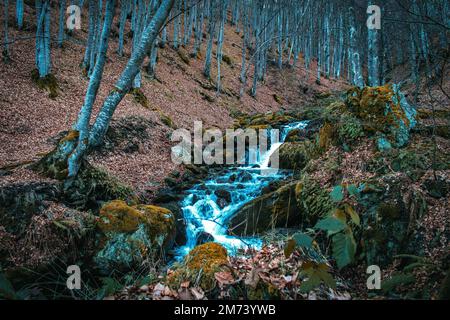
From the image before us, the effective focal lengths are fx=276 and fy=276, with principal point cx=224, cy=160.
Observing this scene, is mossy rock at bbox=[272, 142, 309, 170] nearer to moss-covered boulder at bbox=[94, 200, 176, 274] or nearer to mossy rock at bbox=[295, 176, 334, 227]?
mossy rock at bbox=[295, 176, 334, 227]

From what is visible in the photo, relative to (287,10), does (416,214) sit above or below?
below

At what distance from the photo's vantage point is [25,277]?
4.57 meters

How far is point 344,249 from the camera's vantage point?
225 centimetres

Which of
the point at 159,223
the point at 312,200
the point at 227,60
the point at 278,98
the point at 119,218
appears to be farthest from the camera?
the point at 227,60

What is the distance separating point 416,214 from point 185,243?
5020 millimetres

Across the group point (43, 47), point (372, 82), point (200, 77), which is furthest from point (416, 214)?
point (200, 77)

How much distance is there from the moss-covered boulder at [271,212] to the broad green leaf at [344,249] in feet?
11.5

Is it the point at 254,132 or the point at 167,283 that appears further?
the point at 254,132

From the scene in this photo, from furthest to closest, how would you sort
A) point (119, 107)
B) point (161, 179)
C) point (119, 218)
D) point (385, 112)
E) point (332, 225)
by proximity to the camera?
point (119, 107)
point (161, 179)
point (385, 112)
point (119, 218)
point (332, 225)

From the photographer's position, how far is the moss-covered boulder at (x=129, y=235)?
527 cm

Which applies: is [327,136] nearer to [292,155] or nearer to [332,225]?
[292,155]

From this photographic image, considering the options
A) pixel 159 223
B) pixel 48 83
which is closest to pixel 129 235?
pixel 159 223

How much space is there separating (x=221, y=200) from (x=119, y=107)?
7.03m
